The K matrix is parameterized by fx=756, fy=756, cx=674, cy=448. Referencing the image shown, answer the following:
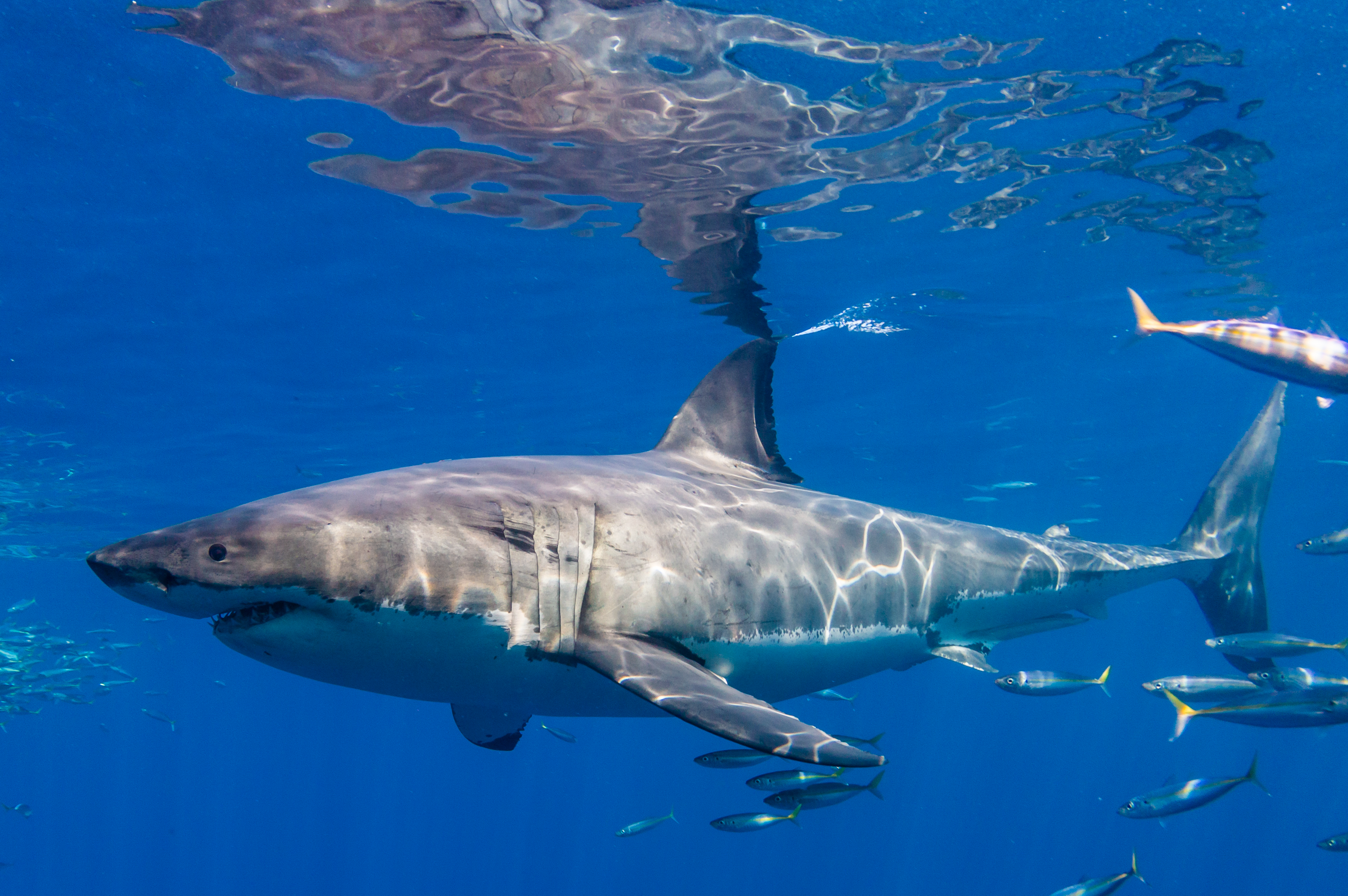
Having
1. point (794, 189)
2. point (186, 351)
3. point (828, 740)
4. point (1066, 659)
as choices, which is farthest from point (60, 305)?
point (1066, 659)

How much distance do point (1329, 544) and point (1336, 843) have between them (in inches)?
179

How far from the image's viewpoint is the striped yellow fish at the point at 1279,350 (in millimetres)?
5801

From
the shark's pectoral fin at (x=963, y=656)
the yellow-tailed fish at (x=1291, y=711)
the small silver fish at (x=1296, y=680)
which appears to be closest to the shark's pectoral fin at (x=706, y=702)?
the shark's pectoral fin at (x=963, y=656)

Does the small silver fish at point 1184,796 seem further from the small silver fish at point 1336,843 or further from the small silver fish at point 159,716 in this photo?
the small silver fish at point 159,716

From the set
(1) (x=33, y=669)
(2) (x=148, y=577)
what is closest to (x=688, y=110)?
(2) (x=148, y=577)

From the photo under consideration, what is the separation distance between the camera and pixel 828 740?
301 centimetres

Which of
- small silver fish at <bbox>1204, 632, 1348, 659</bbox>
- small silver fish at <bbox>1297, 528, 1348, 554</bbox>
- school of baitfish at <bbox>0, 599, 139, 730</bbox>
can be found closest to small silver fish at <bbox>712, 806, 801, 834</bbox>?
small silver fish at <bbox>1204, 632, 1348, 659</bbox>

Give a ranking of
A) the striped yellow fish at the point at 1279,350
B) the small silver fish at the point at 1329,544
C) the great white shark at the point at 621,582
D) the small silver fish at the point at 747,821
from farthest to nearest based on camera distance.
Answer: the small silver fish at the point at 747,821 < the small silver fish at the point at 1329,544 < the striped yellow fish at the point at 1279,350 < the great white shark at the point at 621,582

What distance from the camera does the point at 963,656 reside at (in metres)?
5.62

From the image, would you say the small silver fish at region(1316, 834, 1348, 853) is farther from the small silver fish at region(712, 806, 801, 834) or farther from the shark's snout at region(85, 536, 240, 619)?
the shark's snout at region(85, 536, 240, 619)

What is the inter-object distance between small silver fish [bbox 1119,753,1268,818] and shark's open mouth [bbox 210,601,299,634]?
28.4ft

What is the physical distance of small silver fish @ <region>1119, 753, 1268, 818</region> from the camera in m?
Answer: 7.84

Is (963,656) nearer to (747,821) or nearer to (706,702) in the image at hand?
(706,702)

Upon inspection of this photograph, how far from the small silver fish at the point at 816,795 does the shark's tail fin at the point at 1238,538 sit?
4.22 metres
